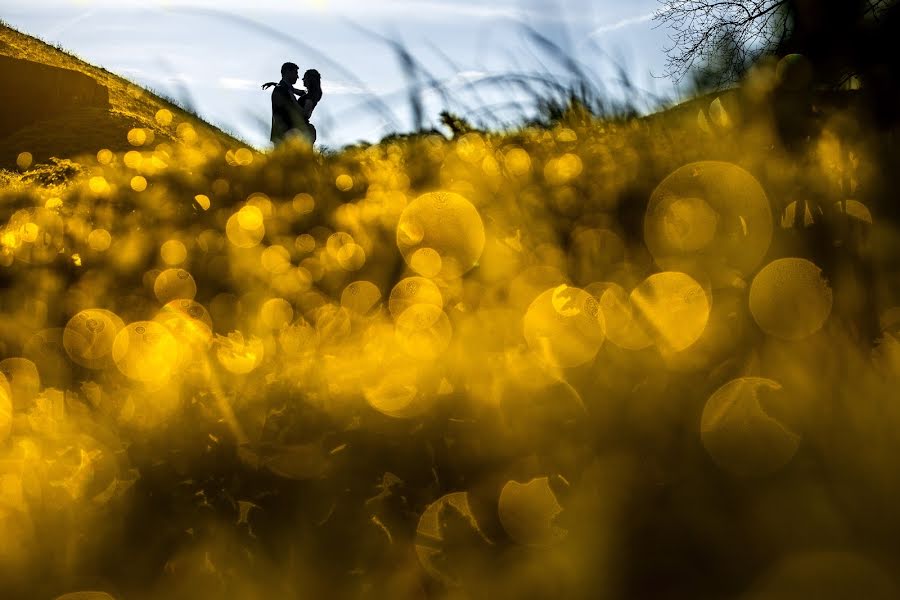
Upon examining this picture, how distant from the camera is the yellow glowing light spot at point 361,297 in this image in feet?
9.24

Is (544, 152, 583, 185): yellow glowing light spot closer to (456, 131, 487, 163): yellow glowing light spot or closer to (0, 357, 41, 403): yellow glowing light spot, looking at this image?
(456, 131, 487, 163): yellow glowing light spot

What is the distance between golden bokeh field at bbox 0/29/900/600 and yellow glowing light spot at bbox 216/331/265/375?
11 mm

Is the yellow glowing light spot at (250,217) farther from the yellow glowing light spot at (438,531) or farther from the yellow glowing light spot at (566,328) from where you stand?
the yellow glowing light spot at (438,531)

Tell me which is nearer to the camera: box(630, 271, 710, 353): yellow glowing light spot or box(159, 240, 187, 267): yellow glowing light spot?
box(630, 271, 710, 353): yellow glowing light spot

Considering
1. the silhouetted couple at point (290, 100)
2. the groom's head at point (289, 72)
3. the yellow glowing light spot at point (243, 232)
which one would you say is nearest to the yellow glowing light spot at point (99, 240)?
the yellow glowing light spot at point (243, 232)

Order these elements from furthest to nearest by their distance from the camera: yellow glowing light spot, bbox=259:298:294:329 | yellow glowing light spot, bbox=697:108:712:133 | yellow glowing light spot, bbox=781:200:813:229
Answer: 1. yellow glowing light spot, bbox=697:108:712:133
2. yellow glowing light spot, bbox=259:298:294:329
3. yellow glowing light spot, bbox=781:200:813:229

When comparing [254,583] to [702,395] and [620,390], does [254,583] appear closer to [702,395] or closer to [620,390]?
[620,390]

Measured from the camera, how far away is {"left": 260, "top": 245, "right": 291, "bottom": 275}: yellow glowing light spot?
10.0 ft

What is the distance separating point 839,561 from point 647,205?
1395mm

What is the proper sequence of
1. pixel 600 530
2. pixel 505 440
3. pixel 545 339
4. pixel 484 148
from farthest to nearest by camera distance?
pixel 484 148 → pixel 545 339 → pixel 505 440 → pixel 600 530

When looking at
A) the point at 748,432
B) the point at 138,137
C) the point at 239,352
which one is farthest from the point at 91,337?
the point at 138,137

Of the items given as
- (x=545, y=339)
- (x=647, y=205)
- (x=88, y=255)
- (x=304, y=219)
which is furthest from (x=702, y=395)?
(x=88, y=255)

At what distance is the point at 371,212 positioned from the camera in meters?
3.28

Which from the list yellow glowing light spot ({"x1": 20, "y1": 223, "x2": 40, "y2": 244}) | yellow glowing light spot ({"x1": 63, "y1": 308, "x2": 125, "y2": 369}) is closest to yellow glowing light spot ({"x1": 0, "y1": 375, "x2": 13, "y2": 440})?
yellow glowing light spot ({"x1": 63, "y1": 308, "x2": 125, "y2": 369})
